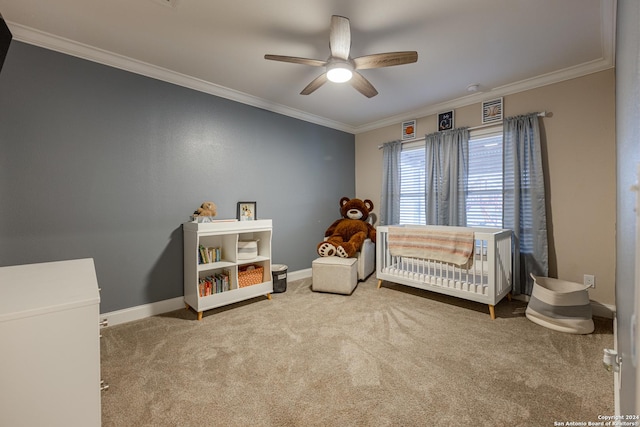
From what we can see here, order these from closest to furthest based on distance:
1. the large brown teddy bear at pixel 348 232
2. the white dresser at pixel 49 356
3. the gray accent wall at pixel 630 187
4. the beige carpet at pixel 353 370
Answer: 1. the gray accent wall at pixel 630 187
2. the white dresser at pixel 49 356
3. the beige carpet at pixel 353 370
4. the large brown teddy bear at pixel 348 232

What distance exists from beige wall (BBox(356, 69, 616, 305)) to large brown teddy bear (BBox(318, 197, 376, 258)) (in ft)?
6.47

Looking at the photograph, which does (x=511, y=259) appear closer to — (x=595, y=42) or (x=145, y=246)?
(x=595, y=42)

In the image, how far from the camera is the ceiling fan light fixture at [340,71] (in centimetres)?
191

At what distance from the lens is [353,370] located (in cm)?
164

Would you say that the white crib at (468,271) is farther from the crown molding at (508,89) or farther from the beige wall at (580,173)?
the crown molding at (508,89)

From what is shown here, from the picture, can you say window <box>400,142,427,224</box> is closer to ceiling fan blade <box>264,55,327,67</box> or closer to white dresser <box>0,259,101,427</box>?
ceiling fan blade <box>264,55,327,67</box>

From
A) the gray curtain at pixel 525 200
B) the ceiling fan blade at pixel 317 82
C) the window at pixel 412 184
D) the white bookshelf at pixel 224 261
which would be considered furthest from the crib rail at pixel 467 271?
the ceiling fan blade at pixel 317 82

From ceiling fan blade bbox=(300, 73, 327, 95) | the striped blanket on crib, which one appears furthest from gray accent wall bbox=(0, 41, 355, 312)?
the striped blanket on crib

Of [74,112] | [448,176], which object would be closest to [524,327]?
[448,176]

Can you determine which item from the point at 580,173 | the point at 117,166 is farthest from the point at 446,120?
the point at 117,166

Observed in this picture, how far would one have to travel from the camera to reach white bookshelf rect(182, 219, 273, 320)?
95.5 inches

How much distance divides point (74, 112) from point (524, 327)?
160 inches

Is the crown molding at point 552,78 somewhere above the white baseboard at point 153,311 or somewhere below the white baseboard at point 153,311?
above

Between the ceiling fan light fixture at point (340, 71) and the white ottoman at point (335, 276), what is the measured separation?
193 centimetres
